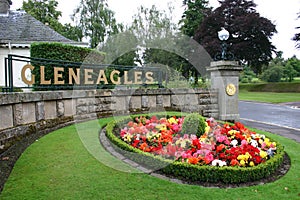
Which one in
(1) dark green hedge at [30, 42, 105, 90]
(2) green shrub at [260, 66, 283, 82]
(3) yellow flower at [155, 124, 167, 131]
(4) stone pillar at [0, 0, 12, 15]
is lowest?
(3) yellow flower at [155, 124, 167, 131]

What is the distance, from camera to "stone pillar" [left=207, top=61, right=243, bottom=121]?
24.1 feet

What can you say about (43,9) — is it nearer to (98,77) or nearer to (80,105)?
(98,77)

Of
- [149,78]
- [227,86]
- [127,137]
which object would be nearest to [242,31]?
[227,86]

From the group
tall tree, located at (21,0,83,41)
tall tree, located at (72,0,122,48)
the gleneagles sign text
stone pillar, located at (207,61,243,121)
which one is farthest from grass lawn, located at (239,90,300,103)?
tall tree, located at (21,0,83,41)

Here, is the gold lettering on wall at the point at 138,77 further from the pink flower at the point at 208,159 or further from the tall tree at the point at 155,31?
the tall tree at the point at 155,31

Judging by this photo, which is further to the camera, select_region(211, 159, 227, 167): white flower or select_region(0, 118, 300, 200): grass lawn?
select_region(211, 159, 227, 167): white flower

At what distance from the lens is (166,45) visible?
2258 cm

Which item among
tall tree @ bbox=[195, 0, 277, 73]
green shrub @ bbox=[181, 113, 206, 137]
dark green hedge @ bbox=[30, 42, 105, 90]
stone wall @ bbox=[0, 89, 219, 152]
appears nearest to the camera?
stone wall @ bbox=[0, 89, 219, 152]

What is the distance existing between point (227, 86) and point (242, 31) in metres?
16.7

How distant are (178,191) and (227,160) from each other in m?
1.18

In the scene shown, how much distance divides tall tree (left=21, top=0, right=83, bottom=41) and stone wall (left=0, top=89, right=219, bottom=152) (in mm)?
19149

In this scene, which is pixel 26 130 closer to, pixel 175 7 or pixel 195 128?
pixel 195 128

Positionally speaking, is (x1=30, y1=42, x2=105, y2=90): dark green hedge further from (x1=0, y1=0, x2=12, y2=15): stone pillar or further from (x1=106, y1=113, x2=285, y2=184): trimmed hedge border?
(x1=0, y1=0, x2=12, y2=15): stone pillar

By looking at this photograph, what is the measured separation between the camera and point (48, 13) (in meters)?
25.6
